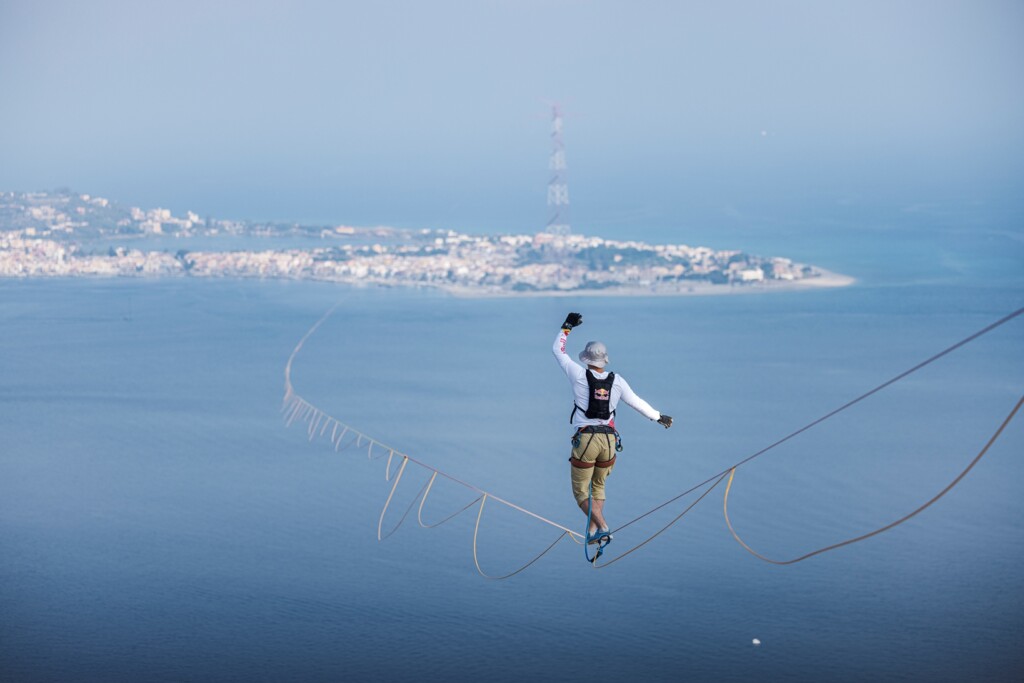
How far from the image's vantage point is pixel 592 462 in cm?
825

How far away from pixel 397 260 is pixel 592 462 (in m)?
68.2

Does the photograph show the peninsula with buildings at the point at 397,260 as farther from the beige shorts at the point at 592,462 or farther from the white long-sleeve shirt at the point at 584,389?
the white long-sleeve shirt at the point at 584,389

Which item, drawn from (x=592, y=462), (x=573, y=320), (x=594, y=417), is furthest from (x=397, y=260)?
(x=573, y=320)

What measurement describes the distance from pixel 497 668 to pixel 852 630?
20.7 ft

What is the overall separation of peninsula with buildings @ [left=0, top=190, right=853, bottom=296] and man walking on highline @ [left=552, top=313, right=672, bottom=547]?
5797 centimetres

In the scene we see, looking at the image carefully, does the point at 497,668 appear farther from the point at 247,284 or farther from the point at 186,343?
the point at 247,284

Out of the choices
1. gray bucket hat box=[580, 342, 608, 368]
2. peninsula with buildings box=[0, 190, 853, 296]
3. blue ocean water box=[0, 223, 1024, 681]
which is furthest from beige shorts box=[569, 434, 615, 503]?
peninsula with buildings box=[0, 190, 853, 296]

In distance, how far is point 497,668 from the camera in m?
20.5

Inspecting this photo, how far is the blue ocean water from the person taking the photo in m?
21.3

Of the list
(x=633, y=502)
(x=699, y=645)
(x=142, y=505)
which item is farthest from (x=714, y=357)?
(x=699, y=645)

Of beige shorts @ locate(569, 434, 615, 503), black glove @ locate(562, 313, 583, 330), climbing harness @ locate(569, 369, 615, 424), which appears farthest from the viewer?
beige shorts @ locate(569, 434, 615, 503)

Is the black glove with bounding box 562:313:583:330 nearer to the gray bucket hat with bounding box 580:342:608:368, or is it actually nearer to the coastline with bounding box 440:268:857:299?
the gray bucket hat with bounding box 580:342:608:368

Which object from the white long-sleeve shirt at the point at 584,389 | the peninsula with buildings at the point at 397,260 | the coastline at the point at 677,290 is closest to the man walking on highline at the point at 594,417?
the white long-sleeve shirt at the point at 584,389

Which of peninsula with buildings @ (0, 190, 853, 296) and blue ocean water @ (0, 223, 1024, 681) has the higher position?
peninsula with buildings @ (0, 190, 853, 296)
